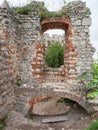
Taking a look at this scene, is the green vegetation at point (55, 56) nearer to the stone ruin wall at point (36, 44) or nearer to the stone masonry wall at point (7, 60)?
the stone ruin wall at point (36, 44)

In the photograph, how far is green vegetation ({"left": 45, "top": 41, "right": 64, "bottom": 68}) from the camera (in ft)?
40.6

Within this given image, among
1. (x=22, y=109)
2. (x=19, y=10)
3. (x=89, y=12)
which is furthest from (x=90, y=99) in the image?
(x=19, y=10)

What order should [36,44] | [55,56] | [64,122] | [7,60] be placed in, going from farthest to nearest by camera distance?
[55,56], [36,44], [64,122], [7,60]

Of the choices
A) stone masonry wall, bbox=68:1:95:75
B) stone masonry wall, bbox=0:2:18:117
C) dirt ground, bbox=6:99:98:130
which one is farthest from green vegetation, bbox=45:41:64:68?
stone masonry wall, bbox=0:2:18:117

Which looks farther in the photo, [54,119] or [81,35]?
[81,35]

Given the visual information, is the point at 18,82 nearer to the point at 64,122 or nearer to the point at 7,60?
the point at 7,60

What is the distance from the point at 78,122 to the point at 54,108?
73.5 inches

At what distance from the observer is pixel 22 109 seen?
7.25 m

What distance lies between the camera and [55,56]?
487 inches

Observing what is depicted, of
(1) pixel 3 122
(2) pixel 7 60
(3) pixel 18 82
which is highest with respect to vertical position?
(2) pixel 7 60

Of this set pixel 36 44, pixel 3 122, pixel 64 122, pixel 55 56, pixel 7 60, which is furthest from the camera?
pixel 55 56

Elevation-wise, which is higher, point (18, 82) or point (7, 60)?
point (7, 60)

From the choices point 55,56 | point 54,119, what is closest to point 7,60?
point 54,119

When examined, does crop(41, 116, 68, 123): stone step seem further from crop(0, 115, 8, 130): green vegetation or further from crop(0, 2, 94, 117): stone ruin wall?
crop(0, 115, 8, 130): green vegetation
